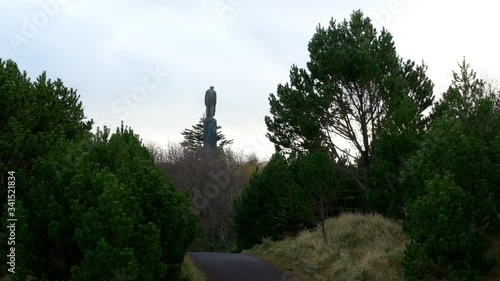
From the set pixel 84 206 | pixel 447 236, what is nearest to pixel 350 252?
pixel 447 236

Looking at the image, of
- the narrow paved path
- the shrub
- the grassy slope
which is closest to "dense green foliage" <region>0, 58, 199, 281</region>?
the shrub

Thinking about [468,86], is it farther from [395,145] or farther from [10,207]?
[10,207]

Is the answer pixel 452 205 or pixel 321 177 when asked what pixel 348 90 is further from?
pixel 452 205

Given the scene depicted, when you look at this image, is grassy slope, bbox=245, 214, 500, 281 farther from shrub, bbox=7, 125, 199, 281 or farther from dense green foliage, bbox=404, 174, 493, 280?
shrub, bbox=7, 125, 199, 281

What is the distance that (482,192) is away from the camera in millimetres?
11836

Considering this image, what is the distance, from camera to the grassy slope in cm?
1507

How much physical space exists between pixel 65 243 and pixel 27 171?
3.94 metres

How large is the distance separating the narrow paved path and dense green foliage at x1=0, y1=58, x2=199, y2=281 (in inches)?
151

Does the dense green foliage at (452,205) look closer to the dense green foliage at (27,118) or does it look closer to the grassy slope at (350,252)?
the grassy slope at (350,252)

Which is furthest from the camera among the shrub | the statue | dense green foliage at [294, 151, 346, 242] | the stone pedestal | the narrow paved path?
the stone pedestal

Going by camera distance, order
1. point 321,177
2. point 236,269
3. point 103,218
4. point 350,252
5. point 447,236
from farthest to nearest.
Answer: point 321,177, point 236,269, point 350,252, point 447,236, point 103,218

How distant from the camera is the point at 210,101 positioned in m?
46.5

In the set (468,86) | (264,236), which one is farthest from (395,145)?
(264,236)

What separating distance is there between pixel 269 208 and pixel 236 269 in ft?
29.0
